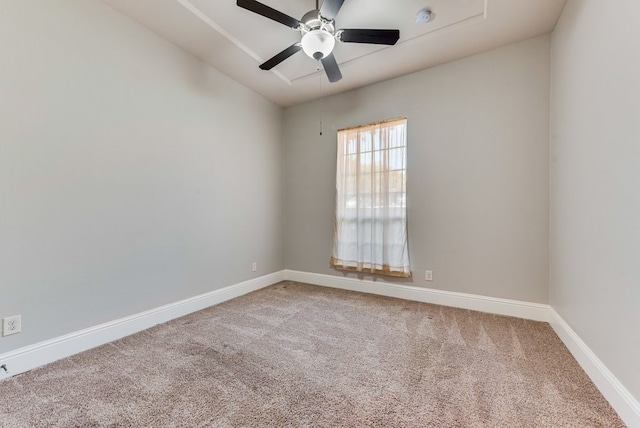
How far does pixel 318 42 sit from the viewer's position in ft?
6.29

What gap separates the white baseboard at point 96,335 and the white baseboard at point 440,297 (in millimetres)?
1447

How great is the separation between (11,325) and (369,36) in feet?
10.5

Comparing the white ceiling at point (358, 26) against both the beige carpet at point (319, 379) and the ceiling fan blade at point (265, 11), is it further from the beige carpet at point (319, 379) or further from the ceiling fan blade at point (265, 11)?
the beige carpet at point (319, 379)

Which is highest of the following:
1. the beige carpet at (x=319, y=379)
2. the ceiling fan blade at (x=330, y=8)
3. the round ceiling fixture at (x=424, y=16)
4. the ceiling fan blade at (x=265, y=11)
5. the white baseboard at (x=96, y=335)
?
the round ceiling fixture at (x=424, y=16)

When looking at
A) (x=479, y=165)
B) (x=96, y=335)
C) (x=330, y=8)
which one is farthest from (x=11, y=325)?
(x=479, y=165)

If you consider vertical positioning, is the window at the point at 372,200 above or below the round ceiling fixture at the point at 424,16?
below

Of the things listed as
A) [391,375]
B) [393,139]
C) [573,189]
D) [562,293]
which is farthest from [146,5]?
[562,293]

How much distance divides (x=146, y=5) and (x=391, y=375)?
340 centimetres

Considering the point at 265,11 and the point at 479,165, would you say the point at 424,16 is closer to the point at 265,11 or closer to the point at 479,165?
the point at 265,11

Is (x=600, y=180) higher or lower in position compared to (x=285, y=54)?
lower

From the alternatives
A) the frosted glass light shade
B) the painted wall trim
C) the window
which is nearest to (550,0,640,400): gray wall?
the painted wall trim

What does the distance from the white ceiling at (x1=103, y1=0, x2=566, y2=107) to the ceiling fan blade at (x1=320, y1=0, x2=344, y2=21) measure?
0.46 meters

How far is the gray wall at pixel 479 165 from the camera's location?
2512 millimetres

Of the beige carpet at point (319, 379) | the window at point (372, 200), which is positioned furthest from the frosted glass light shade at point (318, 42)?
the beige carpet at point (319, 379)
